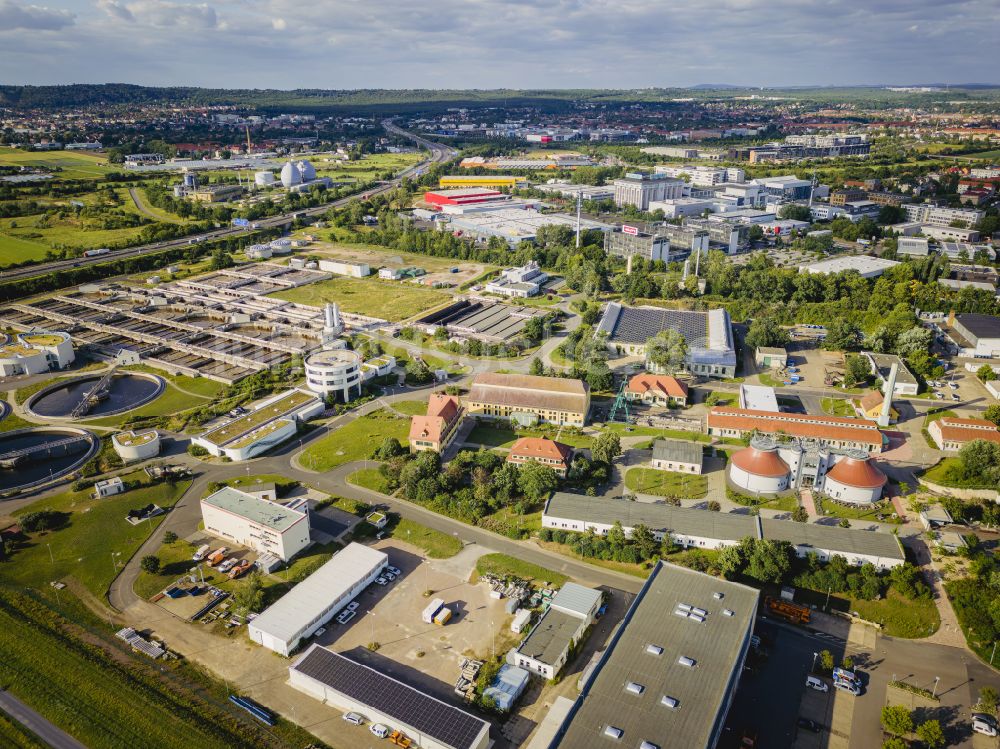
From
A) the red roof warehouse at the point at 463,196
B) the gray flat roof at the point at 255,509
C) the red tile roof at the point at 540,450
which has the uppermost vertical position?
the red roof warehouse at the point at 463,196

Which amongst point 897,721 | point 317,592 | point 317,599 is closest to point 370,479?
point 317,592

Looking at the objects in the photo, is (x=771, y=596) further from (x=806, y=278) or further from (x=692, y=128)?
(x=692, y=128)

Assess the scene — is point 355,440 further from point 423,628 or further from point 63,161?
point 63,161

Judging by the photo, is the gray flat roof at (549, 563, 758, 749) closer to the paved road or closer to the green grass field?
the paved road

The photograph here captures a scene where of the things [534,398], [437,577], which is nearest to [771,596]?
[437,577]

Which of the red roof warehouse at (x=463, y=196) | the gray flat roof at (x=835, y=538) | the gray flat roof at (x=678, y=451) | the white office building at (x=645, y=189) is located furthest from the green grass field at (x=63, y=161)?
the gray flat roof at (x=835, y=538)

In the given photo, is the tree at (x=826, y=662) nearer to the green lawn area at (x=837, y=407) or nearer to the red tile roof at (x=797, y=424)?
the red tile roof at (x=797, y=424)
